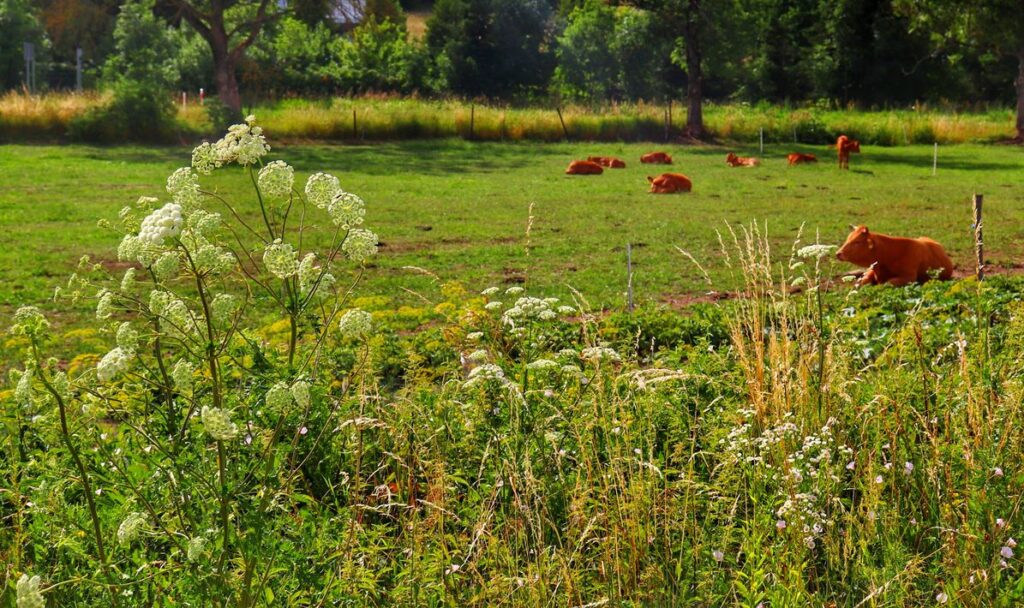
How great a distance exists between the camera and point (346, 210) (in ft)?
9.52

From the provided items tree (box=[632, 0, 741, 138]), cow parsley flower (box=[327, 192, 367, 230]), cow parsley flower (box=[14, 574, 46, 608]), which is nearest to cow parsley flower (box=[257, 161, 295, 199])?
cow parsley flower (box=[327, 192, 367, 230])

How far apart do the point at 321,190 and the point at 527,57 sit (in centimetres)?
5362

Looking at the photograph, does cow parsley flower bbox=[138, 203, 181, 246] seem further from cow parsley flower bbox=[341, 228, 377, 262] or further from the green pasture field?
the green pasture field

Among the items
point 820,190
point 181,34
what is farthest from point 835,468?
point 181,34

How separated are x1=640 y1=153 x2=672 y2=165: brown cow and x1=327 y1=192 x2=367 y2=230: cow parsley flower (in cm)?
2550

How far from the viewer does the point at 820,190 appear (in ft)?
70.6

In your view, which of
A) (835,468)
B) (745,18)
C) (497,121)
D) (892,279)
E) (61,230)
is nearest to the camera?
(835,468)

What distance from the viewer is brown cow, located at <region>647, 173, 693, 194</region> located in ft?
69.1

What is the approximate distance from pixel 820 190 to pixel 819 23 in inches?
1217

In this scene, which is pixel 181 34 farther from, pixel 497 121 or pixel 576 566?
pixel 576 566

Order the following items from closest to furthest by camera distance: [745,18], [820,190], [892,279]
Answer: [892,279]
[820,190]
[745,18]

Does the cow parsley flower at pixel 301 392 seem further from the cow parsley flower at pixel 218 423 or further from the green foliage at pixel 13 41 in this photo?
the green foliage at pixel 13 41

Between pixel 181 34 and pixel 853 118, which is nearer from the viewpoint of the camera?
pixel 853 118

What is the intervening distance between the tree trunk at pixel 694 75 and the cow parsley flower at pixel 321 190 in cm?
3468
